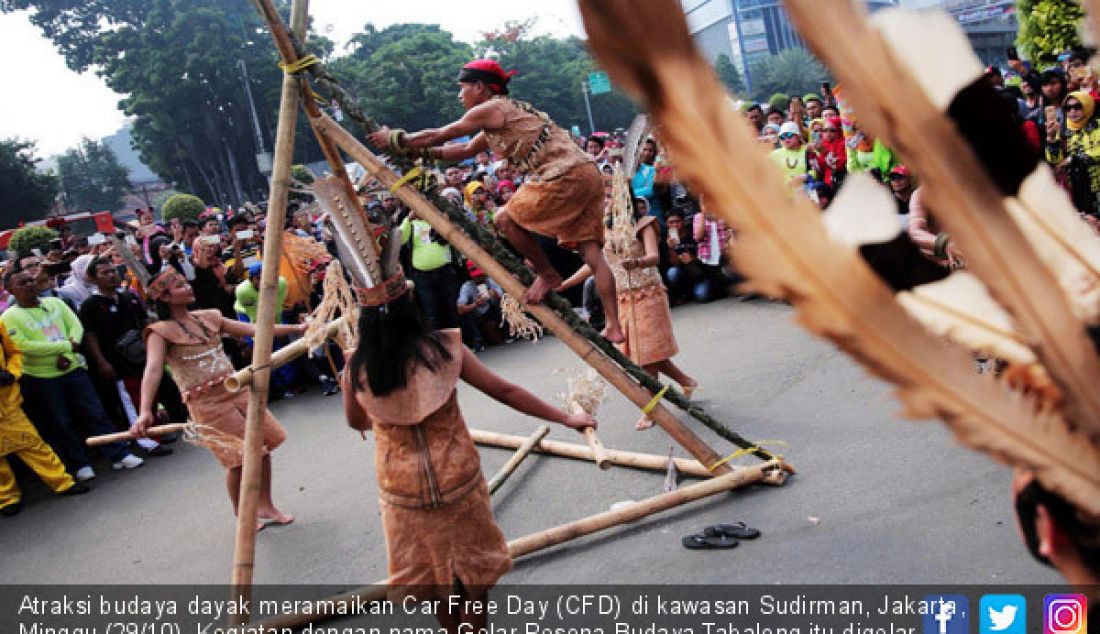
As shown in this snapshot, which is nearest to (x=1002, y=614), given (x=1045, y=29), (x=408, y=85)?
(x=1045, y=29)

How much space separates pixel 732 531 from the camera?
13.6ft

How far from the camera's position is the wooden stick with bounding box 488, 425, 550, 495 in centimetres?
526

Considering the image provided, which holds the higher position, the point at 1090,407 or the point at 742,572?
the point at 1090,407

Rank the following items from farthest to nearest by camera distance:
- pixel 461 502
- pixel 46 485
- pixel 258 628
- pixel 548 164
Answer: pixel 46 485 < pixel 548 164 < pixel 258 628 < pixel 461 502

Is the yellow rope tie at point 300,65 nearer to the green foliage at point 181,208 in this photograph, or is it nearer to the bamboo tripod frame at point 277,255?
the bamboo tripod frame at point 277,255

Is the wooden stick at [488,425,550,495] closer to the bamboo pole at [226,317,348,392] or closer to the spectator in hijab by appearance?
the bamboo pole at [226,317,348,392]

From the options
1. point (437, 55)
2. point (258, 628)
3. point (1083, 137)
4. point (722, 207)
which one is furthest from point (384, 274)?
point (437, 55)

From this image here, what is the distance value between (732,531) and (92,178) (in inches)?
2082

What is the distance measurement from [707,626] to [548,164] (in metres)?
2.36

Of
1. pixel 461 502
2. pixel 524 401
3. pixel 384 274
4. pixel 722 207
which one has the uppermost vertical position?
pixel 722 207

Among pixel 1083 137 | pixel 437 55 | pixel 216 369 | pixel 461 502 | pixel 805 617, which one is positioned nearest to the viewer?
pixel 461 502

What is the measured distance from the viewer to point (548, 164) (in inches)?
169

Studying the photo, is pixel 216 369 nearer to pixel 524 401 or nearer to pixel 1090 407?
pixel 524 401

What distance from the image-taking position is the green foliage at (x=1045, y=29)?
10.6 meters
